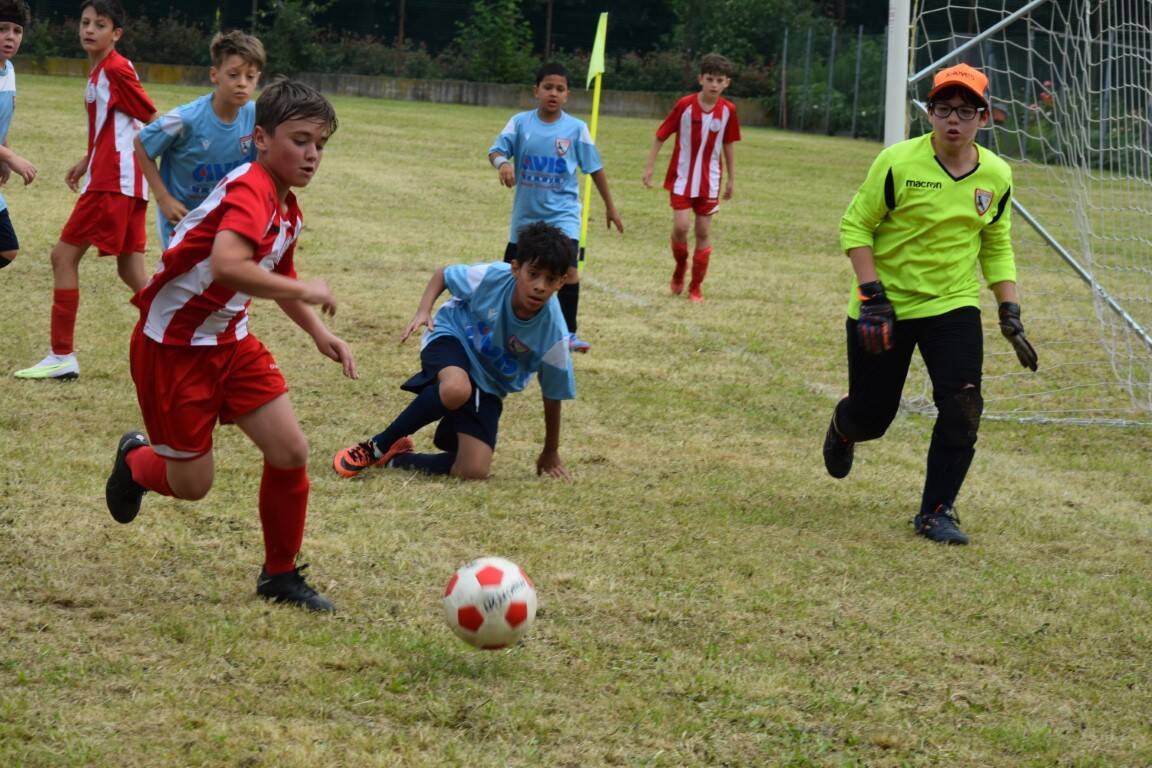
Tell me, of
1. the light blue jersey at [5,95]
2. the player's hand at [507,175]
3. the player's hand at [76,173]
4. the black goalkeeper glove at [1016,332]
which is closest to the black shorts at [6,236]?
the light blue jersey at [5,95]

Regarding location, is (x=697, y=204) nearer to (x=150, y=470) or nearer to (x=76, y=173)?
(x=76, y=173)

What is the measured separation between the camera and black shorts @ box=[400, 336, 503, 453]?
5.74 m

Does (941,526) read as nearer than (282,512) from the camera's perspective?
No

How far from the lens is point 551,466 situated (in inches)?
225

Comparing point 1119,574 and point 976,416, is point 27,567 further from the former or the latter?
point 1119,574

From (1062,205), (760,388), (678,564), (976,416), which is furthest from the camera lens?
(1062,205)

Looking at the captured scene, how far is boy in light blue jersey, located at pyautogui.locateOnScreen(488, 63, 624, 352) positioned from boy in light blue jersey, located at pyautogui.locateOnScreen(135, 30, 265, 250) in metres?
2.12

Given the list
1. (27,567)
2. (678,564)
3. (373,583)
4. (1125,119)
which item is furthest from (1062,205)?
(27,567)

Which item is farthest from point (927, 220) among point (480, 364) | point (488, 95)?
point (488, 95)

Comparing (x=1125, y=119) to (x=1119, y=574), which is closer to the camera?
(x=1119, y=574)

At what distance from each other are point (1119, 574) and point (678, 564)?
1.57 meters

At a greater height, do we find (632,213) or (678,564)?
(632,213)

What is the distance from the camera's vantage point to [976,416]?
17.1 feet

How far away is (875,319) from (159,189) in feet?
10.0
